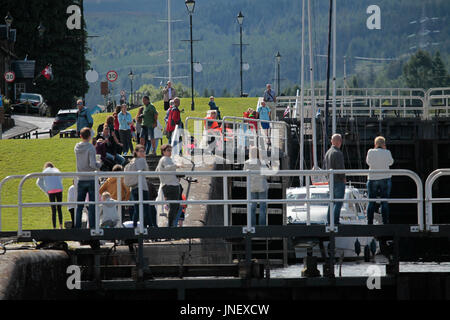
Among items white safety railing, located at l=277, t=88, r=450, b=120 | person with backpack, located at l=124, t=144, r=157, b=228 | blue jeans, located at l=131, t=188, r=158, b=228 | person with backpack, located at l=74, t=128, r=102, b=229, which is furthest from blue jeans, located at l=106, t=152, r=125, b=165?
white safety railing, located at l=277, t=88, r=450, b=120

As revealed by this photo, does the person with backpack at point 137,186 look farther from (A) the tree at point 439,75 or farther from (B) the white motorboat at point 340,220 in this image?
(A) the tree at point 439,75

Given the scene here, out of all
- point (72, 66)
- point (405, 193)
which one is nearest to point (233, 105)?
point (405, 193)

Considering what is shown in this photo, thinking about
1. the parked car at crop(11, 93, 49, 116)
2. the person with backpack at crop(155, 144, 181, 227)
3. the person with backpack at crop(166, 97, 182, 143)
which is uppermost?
the parked car at crop(11, 93, 49, 116)

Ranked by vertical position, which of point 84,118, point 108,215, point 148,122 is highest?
point 84,118

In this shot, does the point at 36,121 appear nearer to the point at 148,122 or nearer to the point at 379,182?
the point at 148,122

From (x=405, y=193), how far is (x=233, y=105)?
21441 millimetres

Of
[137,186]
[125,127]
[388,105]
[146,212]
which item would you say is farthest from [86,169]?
[388,105]

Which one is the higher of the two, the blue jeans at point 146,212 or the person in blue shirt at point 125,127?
the person in blue shirt at point 125,127

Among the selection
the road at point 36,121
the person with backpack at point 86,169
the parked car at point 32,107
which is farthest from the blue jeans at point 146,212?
the parked car at point 32,107

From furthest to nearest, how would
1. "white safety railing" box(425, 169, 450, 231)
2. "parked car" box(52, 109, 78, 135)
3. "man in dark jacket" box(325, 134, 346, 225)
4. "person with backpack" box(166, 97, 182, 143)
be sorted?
"parked car" box(52, 109, 78, 135) < "person with backpack" box(166, 97, 182, 143) < "man in dark jacket" box(325, 134, 346, 225) < "white safety railing" box(425, 169, 450, 231)

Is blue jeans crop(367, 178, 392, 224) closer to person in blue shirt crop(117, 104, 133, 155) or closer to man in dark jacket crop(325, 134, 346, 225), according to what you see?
man in dark jacket crop(325, 134, 346, 225)

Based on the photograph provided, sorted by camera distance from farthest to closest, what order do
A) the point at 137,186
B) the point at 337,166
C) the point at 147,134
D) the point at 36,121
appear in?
1. the point at 36,121
2. the point at 147,134
3. the point at 337,166
4. the point at 137,186
